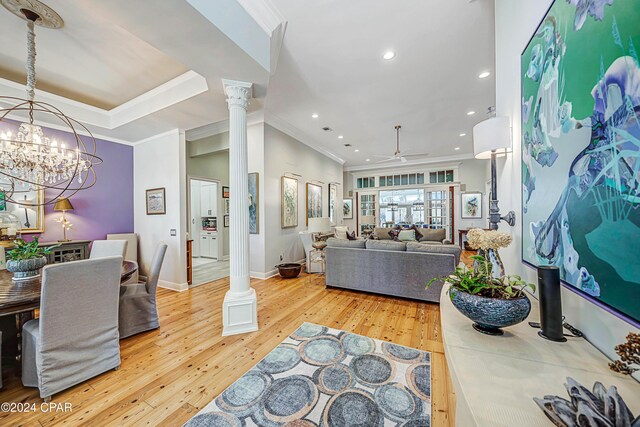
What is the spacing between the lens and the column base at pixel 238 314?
256 centimetres

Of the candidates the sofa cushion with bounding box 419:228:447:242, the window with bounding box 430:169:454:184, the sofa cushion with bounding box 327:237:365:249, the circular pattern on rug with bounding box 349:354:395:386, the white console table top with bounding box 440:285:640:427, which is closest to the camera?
the white console table top with bounding box 440:285:640:427

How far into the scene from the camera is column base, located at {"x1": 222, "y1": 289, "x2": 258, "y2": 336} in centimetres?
256

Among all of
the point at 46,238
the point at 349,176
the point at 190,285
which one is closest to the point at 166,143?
the point at 46,238

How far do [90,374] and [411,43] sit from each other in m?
4.30

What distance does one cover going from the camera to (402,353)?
2.19 m

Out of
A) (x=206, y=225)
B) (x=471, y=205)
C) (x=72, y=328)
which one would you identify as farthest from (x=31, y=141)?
(x=471, y=205)

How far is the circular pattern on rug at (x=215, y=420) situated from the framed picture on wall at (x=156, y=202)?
3.52 metres

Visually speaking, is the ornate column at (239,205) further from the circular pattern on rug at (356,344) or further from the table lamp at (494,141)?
the table lamp at (494,141)

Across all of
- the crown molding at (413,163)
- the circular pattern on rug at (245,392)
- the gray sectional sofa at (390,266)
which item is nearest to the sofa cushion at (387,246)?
the gray sectional sofa at (390,266)

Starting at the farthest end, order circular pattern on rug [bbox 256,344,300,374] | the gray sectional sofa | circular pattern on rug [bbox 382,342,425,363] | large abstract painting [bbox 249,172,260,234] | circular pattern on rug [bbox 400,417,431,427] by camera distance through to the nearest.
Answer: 1. large abstract painting [bbox 249,172,260,234]
2. the gray sectional sofa
3. circular pattern on rug [bbox 382,342,425,363]
4. circular pattern on rug [bbox 256,344,300,374]
5. circular pattern on rug [bbox 400,417,431,427]

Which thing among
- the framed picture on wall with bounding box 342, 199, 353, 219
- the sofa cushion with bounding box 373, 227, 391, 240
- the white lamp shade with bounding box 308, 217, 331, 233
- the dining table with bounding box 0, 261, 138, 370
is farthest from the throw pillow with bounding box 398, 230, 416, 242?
the dining table with bounding box 0, 261, 138, 370

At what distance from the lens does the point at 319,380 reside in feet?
6.07

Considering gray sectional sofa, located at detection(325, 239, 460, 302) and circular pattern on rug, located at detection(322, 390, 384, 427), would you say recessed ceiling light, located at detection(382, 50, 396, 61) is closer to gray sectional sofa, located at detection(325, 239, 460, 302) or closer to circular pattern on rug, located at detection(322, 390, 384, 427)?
gray sectional sofa, located at detection(325, 239, 460, 302)

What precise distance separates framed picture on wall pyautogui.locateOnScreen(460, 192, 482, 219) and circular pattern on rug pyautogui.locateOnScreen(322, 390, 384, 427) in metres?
7.31
